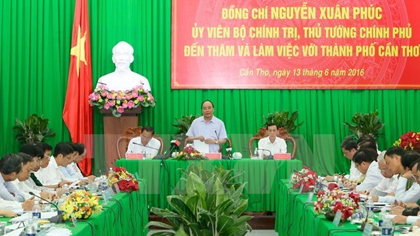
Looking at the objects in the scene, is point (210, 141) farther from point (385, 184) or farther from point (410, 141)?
point (385, 184)

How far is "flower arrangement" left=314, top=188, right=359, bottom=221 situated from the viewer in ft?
12.9

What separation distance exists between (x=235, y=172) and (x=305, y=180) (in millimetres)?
1991

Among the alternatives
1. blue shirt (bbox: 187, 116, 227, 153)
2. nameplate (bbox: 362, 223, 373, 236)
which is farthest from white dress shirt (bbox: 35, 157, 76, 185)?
nameplate (bbox: 362, 223, 373, 236)

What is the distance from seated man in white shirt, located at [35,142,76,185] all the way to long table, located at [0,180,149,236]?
79cm

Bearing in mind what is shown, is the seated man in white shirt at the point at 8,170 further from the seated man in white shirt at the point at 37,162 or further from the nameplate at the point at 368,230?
the nameplate at the point at 368,230

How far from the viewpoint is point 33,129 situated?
961 centimetres

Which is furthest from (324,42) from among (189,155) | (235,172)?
(189,155)

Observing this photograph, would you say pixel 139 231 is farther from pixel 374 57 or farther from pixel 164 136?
pixel 374 57

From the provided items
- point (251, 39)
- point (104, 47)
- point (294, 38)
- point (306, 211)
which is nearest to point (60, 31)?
point (104, 47)

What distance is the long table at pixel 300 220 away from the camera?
12.5ft

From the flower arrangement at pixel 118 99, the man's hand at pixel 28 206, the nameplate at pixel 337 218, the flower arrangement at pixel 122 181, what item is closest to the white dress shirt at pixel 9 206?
the man's hand at pixel 28 206

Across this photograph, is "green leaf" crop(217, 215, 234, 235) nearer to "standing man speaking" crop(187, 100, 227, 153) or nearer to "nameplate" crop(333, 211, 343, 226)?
"nameplate" crop(333, 211, 343, 226)

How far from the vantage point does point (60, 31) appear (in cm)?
1009

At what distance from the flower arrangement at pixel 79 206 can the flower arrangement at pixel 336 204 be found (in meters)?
1.34
